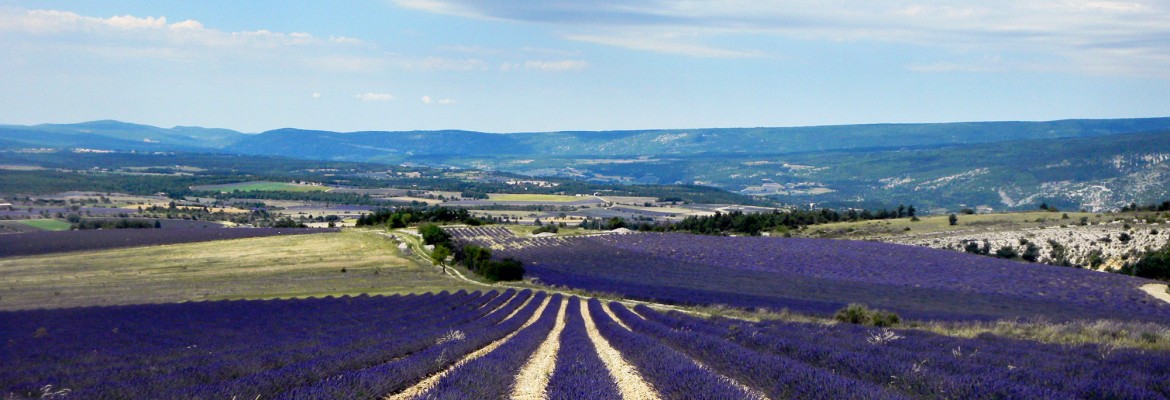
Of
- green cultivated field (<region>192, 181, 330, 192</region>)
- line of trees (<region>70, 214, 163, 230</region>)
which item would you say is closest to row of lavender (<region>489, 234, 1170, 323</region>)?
line of trees (<region>70, 214, 163, 230</region>)

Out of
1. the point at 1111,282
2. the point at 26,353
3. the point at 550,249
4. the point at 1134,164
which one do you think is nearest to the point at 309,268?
the point at 550,249

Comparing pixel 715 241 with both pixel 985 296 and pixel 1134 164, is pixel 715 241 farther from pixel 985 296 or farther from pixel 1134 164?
pixel 1134 164

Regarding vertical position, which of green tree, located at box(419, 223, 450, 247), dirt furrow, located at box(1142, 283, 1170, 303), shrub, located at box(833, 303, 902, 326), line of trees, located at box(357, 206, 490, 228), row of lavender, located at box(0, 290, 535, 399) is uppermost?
row of lavender, located at box(0, 290, 535, 399)

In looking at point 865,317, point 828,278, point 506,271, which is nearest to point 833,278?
point 828,278

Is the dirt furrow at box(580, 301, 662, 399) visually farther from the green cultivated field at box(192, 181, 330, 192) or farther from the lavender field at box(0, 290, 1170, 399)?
the green cultivated field at box(192, 181, 330, 192)

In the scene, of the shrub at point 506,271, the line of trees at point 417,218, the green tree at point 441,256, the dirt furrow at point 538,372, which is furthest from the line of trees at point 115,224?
the dirt furrow at point 538,372

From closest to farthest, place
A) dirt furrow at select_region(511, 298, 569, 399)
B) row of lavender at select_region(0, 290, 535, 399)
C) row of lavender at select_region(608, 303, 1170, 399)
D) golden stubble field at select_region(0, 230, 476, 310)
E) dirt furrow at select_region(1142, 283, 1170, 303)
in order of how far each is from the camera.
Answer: row of lavender at select_region(608, 303, 1170, 399)
row of lavender at select_region(0, 290, 535, 399)
dirt furrow at select_region(511, 298, 569, 399)
dirt furrow at select_region(1142, 283, 1170, 303)
golden stubble field at select_region(0, 230, 476, 310)
